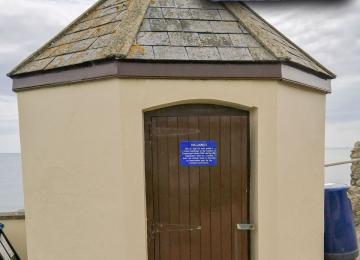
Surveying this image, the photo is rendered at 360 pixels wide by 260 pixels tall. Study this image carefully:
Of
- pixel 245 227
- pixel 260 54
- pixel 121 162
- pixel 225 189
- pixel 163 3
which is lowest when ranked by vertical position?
pixel 245 227

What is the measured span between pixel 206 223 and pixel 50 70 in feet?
8.08

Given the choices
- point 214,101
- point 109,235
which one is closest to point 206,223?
point 109,235

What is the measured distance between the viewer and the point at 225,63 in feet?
10.1

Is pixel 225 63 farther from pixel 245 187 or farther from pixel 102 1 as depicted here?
pixel 102 1

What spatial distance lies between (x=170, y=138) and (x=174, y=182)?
1.60 feet

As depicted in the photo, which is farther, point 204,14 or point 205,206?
point 204,14

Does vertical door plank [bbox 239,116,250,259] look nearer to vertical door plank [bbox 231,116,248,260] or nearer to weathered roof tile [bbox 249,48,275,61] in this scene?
vertical door plank [bbox 231,116,248,260]

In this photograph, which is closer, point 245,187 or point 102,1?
point 245,187

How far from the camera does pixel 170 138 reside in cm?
321

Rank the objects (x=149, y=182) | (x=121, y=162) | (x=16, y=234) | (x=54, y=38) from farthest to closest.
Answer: (x=16, y=234), (x=54, y=38), (x=149, y=182), (x=121, y=162)

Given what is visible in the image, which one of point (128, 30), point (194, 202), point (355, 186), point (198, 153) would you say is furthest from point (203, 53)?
point (355, 186)

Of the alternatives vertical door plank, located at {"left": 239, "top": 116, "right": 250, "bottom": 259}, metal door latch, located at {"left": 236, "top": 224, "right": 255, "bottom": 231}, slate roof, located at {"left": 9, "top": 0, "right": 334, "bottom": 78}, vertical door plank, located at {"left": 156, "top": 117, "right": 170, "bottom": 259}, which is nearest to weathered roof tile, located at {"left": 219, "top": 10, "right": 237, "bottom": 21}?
slate roof, located at {"left": 9, "top": 0, "right": 334, "bottom": 78}

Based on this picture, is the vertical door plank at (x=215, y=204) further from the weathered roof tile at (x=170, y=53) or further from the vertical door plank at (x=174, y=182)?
the weathered roof tile at (x=170, y=53)

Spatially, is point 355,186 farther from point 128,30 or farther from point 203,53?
point 128,30
